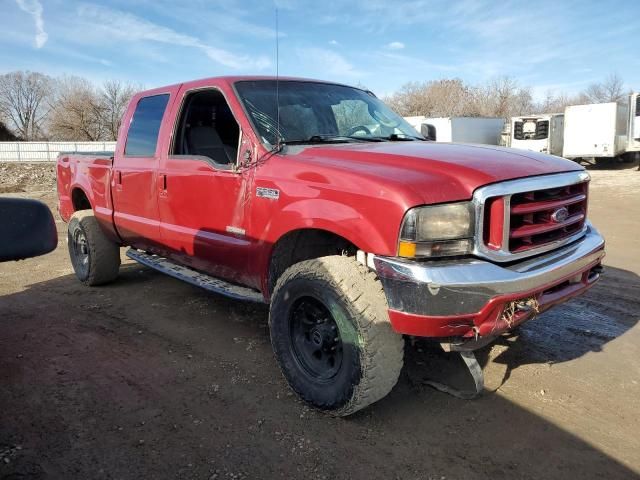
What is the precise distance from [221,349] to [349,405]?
151 cm

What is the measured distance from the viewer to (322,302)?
2.92m

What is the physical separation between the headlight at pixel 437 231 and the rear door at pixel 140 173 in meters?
2.70

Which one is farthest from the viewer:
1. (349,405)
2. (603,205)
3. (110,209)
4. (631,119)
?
(631,119)

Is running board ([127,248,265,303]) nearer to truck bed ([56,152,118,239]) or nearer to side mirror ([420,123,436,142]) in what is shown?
truck bed ([56,152,118,239])

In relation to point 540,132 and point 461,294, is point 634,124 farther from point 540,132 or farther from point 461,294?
point 461,294

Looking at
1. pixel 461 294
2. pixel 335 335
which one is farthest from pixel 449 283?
pixel 335 335

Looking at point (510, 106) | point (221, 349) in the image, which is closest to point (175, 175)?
point (221, 349)

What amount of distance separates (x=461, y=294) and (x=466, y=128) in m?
28.0

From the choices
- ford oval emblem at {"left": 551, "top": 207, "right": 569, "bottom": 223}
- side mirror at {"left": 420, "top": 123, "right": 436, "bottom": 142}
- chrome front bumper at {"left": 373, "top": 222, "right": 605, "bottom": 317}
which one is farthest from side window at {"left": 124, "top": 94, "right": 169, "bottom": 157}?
ford oval emblem at {"left": 551, "top": 207, "right": 569, "bottom": 223}

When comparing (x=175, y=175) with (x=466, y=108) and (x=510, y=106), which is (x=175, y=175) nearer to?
(x=466, y=108)

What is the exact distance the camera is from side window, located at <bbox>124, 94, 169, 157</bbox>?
15.2ft

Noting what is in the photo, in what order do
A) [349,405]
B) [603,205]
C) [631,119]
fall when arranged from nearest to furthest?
1. [349,405]
2. [603,205]
3. [631,119]

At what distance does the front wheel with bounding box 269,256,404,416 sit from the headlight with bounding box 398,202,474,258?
34 centimetres

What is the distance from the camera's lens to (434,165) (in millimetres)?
2840
